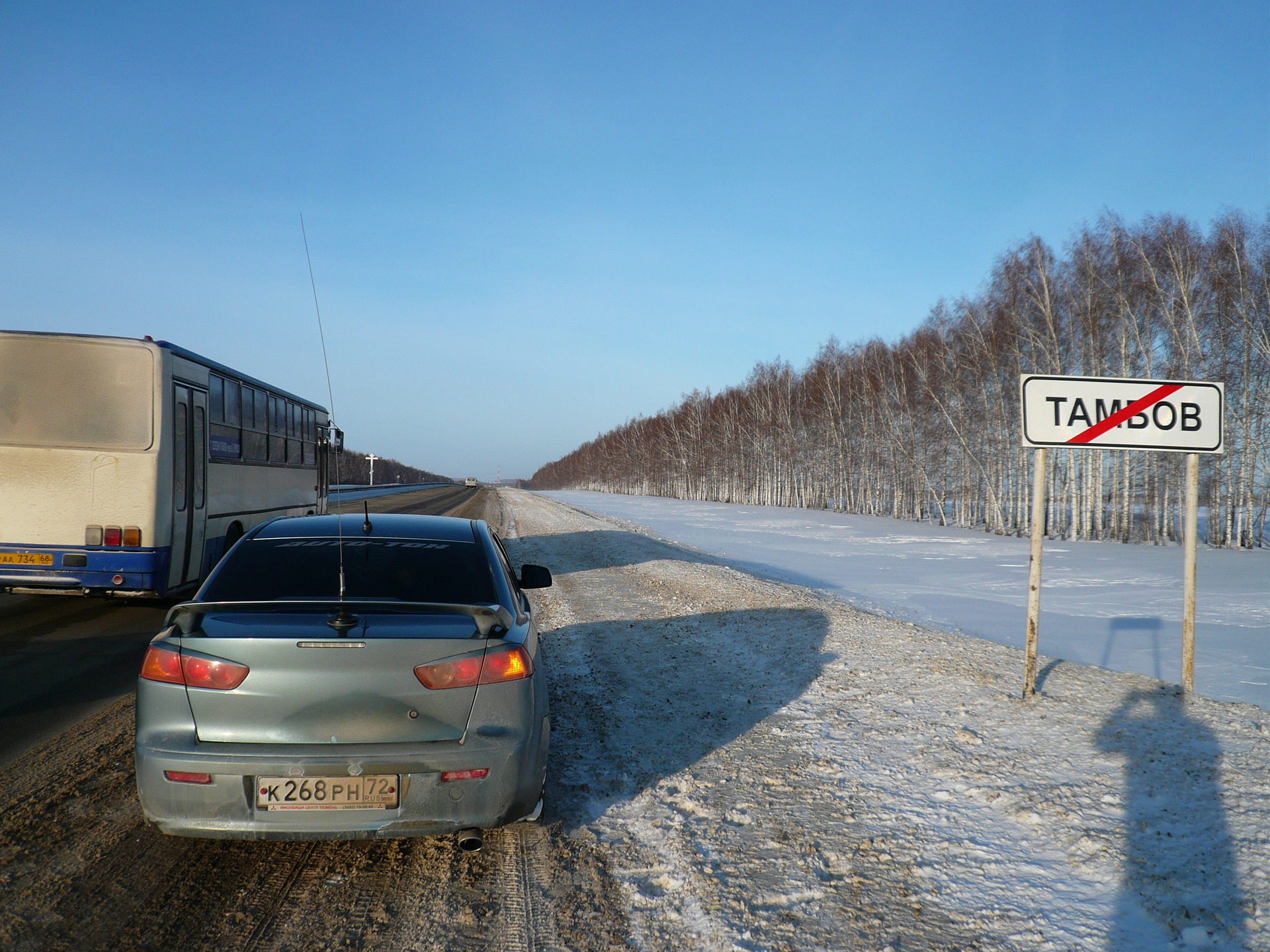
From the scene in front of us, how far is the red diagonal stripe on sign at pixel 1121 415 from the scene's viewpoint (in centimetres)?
563

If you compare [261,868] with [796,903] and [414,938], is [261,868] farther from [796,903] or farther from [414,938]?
[796,903]

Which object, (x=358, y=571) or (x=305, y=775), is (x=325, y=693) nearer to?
(x=305, y=775)

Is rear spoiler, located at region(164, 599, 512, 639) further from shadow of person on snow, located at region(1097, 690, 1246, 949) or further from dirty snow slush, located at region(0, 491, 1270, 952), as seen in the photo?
shadow of person on snow, located at region(1097, 690, 1246, 949)

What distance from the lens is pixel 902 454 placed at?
1512 inches

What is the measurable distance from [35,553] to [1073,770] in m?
9.87

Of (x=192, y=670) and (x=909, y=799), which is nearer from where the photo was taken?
(x=192, y=670)

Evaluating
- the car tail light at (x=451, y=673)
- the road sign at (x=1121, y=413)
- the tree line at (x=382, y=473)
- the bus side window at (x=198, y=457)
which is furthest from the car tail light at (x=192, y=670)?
the tree line at (x=382, y=473)

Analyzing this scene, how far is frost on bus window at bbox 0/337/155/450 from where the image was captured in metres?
7.98

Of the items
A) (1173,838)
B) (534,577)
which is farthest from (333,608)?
(1173,838)

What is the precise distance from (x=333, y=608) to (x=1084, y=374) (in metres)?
17.7

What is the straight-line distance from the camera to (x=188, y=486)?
8938 mm

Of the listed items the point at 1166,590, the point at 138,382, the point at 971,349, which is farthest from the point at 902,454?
the point at 138,382

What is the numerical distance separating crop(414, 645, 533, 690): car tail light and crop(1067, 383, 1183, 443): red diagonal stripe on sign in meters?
4.77

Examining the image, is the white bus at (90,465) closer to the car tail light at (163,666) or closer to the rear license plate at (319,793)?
the car tail light at (163,666)
